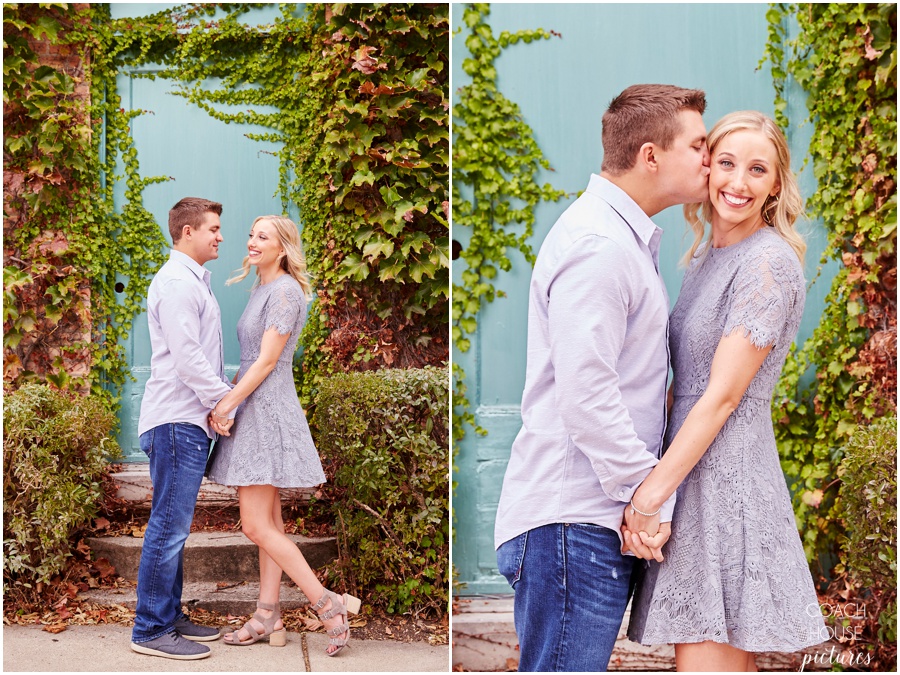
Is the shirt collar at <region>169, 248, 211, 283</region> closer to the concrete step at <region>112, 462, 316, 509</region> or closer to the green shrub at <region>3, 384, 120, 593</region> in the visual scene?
the green shrub at <region>3, 384, 120, 593</region>

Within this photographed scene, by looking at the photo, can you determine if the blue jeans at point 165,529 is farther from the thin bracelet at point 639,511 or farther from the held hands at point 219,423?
the thin bracelet at point 639,511

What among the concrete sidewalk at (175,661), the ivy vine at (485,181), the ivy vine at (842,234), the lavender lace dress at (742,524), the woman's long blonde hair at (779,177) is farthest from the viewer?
the ivy vine at (485,181)

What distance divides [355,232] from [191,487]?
1158mm

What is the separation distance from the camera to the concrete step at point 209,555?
108 inches

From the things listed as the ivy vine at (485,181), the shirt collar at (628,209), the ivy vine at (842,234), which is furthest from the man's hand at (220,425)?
the ivy vine at (842,234)

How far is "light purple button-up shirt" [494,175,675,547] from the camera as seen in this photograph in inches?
59.5

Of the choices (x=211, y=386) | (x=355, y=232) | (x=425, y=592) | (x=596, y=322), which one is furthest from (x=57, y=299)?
(x=596, y=322)

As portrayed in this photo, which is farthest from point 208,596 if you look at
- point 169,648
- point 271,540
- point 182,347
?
point 182,347

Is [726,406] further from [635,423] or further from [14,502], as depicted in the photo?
[14,502]

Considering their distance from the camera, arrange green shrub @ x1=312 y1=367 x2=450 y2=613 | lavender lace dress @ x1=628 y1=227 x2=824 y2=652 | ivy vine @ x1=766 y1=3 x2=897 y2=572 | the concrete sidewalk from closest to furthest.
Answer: lavender lace dress @ x1=628 y1=227 x2=824 y2=652, the concrete sidewalk, green shrub @ x1=312 y1=367 x2=450 y2=613, ivy vine @ x1=766 y1=3 x2=897 y2=572

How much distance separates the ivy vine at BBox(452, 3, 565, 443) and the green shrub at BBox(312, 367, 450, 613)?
0.99 feet

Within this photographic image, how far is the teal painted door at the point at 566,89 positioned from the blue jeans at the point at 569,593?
1.62 metres

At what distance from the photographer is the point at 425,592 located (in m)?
2.95

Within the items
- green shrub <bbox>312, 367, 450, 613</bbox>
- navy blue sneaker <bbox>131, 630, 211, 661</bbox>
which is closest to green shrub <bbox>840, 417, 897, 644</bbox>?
green shrub <bbox>312, 367, 450, 613</bbox>
